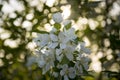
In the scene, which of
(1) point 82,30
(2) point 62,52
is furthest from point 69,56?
(1) point 82,30

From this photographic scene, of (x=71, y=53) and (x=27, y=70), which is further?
(x=27, y=70)

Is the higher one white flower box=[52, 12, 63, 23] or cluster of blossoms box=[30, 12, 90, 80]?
white flower box=[52, 12, 63, 23]

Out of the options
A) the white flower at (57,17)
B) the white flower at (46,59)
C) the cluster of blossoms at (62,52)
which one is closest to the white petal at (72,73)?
the cluster of blossoms at (62,52)

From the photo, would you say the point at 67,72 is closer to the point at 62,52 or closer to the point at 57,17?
the point at 62,52

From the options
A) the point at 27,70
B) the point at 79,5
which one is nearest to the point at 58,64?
the point at 79,5

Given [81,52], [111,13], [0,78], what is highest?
[111,13]

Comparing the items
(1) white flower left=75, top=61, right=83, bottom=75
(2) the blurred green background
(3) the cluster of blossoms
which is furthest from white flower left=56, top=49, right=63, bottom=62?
(2) the blurred green background

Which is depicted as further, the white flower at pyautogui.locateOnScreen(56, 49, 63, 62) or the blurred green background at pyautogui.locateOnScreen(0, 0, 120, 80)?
the blurred green background at pyautogui.locateOnScreen(0, 0, 120, 80)

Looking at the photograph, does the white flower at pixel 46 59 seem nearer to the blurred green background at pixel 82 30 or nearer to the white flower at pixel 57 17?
the white flower at pixel 57 17

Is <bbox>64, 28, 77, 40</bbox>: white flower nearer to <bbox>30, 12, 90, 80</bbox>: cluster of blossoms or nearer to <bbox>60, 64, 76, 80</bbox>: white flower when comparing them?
<bbox>30, 12, 90, 80</bbox>: cluster of blossoms

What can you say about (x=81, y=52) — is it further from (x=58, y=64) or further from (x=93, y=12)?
(x=93, y=12)
